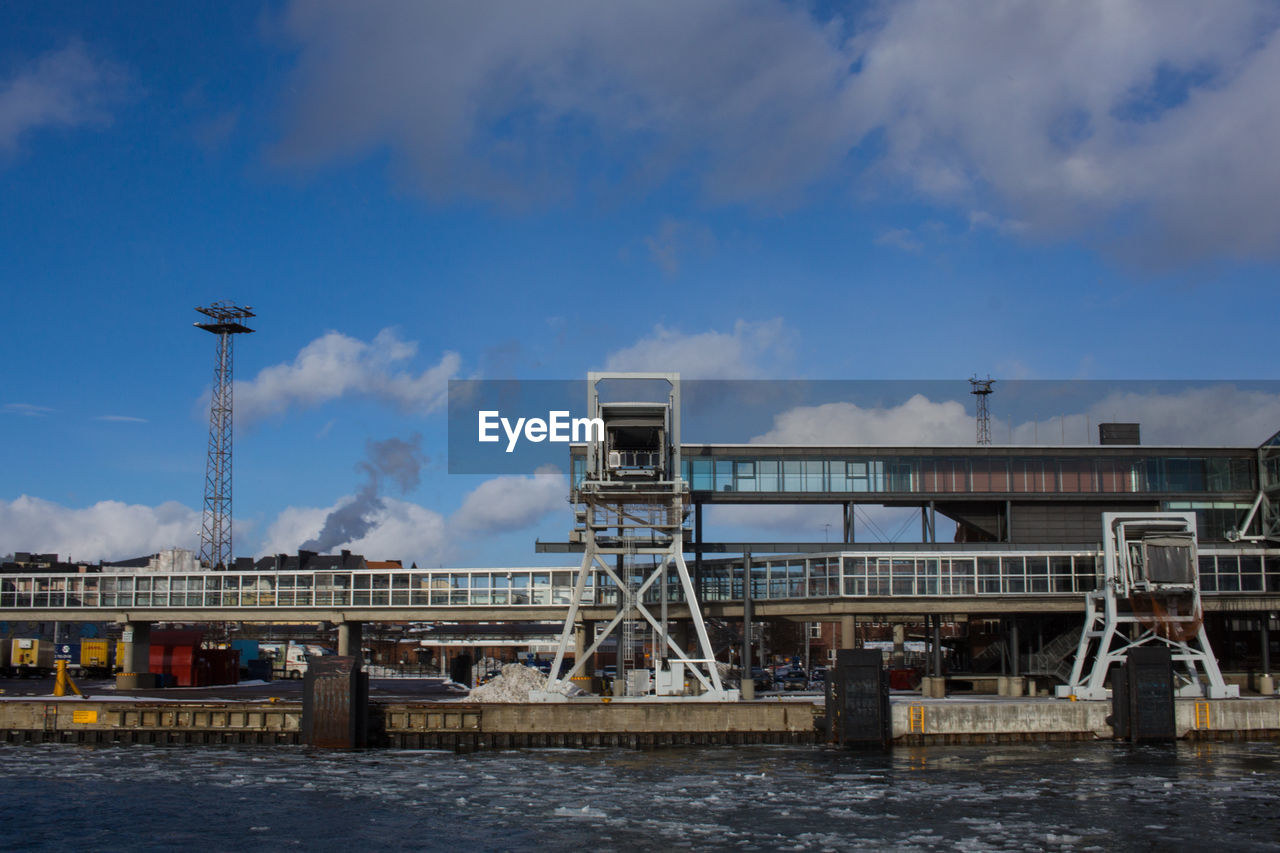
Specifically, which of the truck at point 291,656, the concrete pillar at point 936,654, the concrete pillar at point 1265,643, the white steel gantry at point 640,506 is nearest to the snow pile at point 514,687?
the white steel gantry at point 640,506

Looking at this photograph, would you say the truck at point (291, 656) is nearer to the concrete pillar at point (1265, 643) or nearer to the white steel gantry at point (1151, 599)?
the white steel gantry at point (1151, 599)

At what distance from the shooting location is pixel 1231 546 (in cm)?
7000

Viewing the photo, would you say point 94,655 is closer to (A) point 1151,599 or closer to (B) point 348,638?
(B) point 348,638

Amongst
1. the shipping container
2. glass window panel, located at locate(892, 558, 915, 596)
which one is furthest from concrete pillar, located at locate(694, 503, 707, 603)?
Result: the shipping container

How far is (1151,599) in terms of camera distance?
2422 inches

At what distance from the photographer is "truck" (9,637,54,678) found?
95925mm

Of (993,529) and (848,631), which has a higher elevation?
(993,529)

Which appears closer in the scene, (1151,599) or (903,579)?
(1151,599)

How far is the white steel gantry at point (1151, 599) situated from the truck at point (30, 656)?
77913 mm

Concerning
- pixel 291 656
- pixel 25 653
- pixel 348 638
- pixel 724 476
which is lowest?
pixel 291 656

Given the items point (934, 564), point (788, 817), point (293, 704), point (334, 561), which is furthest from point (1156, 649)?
point (334, 561)

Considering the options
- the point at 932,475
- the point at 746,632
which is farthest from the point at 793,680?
the point at 746,632

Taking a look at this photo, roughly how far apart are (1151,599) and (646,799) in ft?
111

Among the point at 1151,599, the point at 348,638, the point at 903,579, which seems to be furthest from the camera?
the point at 348,638
